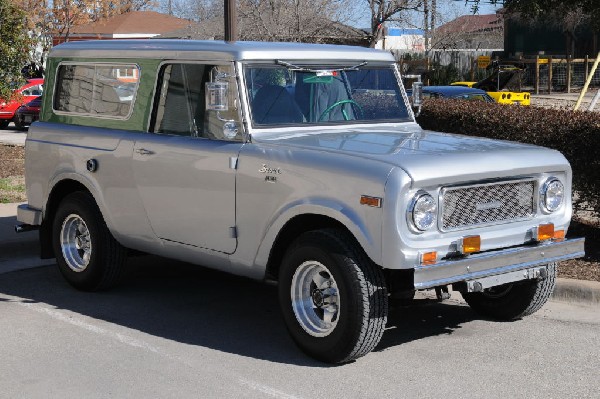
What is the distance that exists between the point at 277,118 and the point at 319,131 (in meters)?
0.36

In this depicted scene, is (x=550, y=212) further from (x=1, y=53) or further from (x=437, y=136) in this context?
(x=1, y=53)

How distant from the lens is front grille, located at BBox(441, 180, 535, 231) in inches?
244

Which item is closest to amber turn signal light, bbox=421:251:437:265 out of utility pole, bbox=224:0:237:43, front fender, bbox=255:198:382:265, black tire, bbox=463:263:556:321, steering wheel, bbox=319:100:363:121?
front fender, bbox=255:198:382:265

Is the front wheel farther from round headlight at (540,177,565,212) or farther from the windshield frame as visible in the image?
round headlight at (540,177,565,212)

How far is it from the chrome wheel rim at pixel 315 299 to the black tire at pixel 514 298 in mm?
1438

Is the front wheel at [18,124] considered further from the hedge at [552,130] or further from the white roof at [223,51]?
the white roof at [223,51]

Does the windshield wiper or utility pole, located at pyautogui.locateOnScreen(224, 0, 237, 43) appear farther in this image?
utility pole, located at pyautogui.locateOnScreen(224, 0, 237, 43)

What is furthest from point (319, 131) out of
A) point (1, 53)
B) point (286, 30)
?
point (286, 30)

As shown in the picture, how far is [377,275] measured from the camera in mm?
6133

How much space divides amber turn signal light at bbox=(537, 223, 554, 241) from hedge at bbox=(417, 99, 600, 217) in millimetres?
2767

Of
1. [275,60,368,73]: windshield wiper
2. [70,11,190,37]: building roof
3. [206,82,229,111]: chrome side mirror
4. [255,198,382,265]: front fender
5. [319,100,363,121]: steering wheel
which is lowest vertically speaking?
[255,198,382,265]: front fender

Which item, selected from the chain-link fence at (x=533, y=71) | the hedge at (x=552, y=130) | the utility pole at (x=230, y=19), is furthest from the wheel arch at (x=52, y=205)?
the chain-link fence at (x=533, y=71)

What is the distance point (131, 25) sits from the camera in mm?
57781

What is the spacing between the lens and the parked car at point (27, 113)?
27.4m
